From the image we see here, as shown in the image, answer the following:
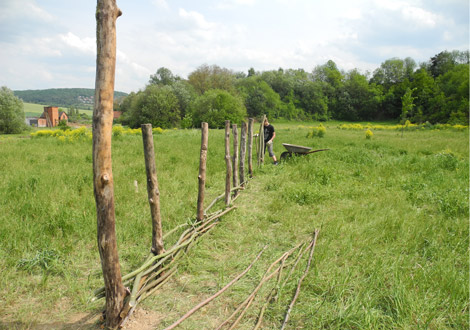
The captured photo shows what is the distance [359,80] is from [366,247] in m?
66.9

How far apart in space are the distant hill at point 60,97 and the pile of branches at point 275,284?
149 m

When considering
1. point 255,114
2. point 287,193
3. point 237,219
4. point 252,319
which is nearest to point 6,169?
point 237,219

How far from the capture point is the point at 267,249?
3955 mm

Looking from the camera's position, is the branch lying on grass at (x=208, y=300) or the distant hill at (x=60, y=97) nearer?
the branch lying on grass at (x=208, y=300)

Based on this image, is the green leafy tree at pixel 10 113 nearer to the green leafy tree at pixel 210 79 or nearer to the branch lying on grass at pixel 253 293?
the green leafy tree at pixel 210 79

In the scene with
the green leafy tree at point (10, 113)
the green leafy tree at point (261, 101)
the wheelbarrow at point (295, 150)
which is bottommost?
the wheelbarrow at point (295, 150)

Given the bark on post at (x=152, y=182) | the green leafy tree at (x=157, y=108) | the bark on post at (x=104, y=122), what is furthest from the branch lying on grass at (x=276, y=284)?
the green leafy tree at (x=157, y=108)

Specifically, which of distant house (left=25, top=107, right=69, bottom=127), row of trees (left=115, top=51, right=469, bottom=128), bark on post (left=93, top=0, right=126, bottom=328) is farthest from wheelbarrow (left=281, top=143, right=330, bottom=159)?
distant house (left=25, top=107, right=69, bottom=127)

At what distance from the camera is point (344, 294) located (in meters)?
2.92

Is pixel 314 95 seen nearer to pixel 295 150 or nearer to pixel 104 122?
pixel 295 150

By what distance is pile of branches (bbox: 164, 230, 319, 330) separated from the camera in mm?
2529

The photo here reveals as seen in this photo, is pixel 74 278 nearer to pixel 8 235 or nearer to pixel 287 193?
pixel 8 235

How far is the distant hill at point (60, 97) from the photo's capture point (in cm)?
13462

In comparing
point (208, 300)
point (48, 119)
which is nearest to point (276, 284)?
point (208, 300)
